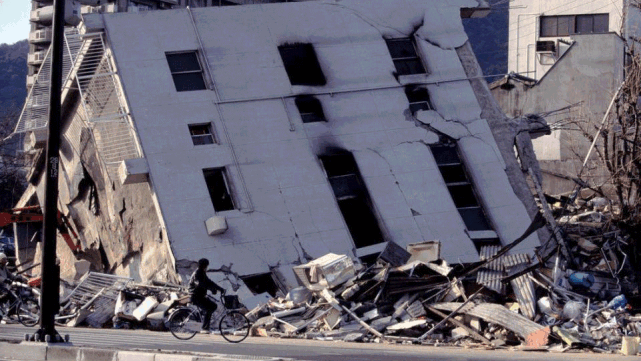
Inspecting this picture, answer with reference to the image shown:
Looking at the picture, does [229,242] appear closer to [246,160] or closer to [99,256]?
[246,160]

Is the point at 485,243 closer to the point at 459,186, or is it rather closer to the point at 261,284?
the point at 459,186

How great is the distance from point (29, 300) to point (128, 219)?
4.75 meters

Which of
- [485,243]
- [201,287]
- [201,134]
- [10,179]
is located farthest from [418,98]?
[10,179]

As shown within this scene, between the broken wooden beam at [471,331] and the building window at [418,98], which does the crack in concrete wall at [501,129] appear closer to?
the building window at [418,98]

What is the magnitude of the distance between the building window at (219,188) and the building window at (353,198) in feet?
8.55

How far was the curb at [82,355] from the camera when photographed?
44.4 feet

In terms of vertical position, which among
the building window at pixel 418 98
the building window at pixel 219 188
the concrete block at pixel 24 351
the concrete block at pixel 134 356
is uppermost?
the building window at pixel 418 98

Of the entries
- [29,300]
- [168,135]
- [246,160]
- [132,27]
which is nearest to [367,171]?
[246,160]

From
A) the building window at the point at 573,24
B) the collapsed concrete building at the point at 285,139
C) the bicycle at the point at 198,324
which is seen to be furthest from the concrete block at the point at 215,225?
the building window at the point at 573,24

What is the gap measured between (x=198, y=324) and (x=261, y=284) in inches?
273

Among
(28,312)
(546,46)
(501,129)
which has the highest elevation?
(546,46)

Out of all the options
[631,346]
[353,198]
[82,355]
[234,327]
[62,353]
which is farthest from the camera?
[353,198]

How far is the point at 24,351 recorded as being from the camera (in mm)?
15625

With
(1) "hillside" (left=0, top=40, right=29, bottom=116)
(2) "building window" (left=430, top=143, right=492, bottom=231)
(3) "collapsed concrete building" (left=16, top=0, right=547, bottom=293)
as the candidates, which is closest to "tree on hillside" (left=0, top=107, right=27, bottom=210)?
(3) "collapsed concrete building" (left=16, top=0, right=547, bottom=293)
